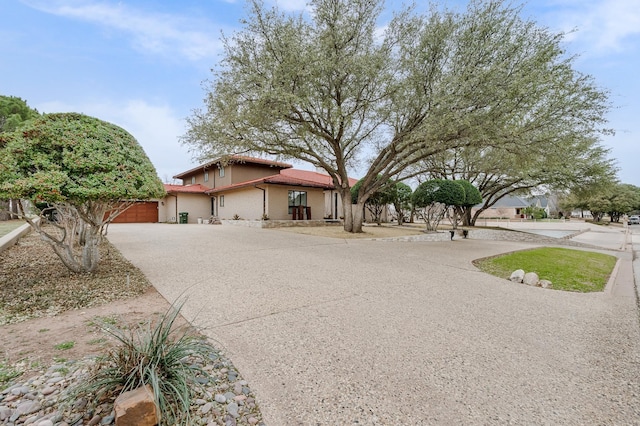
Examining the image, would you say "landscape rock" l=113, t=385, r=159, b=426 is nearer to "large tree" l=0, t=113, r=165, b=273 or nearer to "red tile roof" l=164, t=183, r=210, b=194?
"large tree" l=0, t=113, r=165, b=273

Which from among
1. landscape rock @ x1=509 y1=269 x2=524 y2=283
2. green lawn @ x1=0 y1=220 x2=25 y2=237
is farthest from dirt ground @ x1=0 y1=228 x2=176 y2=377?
landscape rock @ x1=509 y1=269 x2=524 y2=283

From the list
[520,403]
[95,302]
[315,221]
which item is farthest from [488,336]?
[315,221]

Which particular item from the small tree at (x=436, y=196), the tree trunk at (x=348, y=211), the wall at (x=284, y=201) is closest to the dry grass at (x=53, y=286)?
the tree trunk at (x=348, y=211)

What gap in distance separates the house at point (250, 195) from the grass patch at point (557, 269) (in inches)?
508

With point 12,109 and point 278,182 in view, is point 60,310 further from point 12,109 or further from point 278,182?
point 12,109

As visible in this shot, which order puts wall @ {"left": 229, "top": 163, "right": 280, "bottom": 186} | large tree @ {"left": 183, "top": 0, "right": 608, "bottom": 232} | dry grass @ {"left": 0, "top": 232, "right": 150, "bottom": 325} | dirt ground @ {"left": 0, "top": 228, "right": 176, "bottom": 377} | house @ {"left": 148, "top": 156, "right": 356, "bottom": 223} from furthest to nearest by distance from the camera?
wall @ {"left": 229, "top": 163, "right": 280, "bottom": 186}, house @ {"left": 148, "top": 156, "right": 356, "bottom": 223}, large tree @ {"left": 183, "top": 0, "right": 608, "bottom": 232}, dry grass @ {"left": 0, "top": 232, "right": 150, "bottom": 325}, dirt ground @ {"left": 0, "top": 228, "right": 176, "bottom": 377}

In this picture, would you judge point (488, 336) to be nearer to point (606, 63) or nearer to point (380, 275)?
point (380, 275)

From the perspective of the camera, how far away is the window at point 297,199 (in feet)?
63.3

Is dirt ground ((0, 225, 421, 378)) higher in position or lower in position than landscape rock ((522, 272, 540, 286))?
higher

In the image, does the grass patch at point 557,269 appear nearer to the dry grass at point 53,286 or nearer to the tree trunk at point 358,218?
the tree trunk at point 358,218

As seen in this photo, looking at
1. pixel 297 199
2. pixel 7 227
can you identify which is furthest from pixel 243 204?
pixel 7 227

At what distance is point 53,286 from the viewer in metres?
4.32

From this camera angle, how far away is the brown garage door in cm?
2217

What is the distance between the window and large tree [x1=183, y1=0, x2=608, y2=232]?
28.0ft
